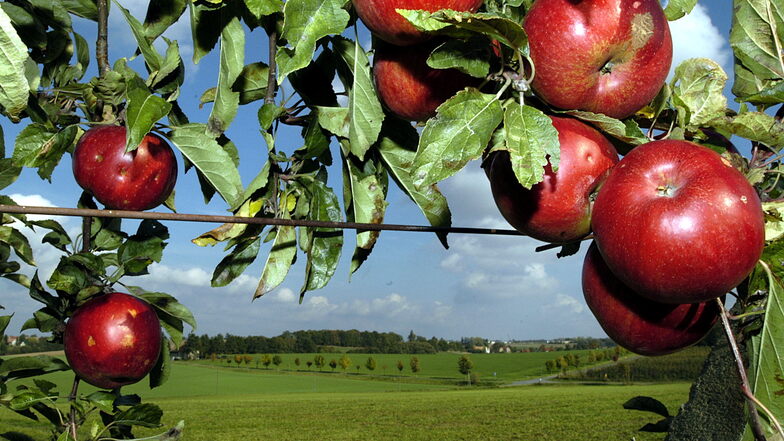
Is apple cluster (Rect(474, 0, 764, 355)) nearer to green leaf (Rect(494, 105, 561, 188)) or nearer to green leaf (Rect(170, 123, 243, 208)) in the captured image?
green leaf (Rect(494, 105, 561, 188))

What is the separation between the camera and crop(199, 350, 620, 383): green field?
5156 centimetres

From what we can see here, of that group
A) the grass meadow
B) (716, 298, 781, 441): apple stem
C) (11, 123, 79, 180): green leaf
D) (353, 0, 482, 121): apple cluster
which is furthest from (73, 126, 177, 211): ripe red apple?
the grass meadow

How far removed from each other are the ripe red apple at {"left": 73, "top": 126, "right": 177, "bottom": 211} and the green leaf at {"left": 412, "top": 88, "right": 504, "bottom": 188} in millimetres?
1116

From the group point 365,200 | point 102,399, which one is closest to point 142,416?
point 102,399

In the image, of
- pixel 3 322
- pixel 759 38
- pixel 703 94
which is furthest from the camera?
pixel 3 322

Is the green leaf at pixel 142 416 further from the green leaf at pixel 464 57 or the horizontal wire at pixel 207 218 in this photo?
the green leaf at pixel 464 57

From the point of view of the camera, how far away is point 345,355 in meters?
56.6

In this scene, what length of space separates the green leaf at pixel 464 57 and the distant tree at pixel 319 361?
54.5 metres

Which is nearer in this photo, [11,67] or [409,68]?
[409,68]

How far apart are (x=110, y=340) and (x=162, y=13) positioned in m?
0.90

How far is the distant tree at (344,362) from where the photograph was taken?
5485 centimetres

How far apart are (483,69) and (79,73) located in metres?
1.56

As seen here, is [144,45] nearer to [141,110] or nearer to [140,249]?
[141,110]

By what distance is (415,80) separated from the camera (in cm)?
89
